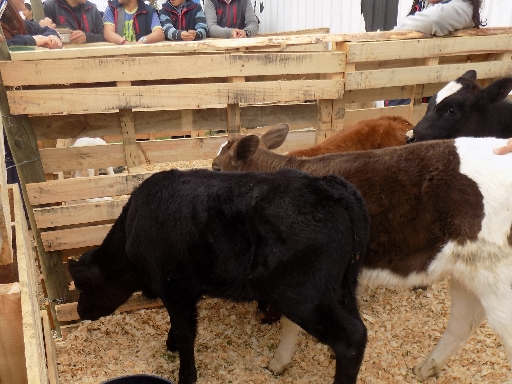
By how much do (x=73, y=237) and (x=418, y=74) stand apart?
3565mm

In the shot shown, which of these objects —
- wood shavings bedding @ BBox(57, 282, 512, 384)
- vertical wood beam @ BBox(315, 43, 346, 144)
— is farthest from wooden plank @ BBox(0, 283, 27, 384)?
vertical wood beam @ BBox(315, 43, 346, 144)

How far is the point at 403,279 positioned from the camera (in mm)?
2693

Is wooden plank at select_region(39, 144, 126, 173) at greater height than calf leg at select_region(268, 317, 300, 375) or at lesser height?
greater

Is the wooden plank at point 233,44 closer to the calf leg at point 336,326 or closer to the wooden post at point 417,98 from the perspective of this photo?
the wooden post at point 417,98

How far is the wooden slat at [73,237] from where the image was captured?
3750mm

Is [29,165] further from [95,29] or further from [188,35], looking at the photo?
[95,29]

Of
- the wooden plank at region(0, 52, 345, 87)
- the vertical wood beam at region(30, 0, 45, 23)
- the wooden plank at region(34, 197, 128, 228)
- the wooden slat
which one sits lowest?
the wooden slat

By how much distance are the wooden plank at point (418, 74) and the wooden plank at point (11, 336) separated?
327 cm

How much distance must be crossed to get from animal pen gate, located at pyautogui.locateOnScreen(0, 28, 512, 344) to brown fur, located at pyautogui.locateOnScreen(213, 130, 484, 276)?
4.85 ft

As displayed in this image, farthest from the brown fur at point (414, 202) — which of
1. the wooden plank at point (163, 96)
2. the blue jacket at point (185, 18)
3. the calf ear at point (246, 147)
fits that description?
the blue jacket at point (185, 18)

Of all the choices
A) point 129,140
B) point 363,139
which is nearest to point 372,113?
point 363,139

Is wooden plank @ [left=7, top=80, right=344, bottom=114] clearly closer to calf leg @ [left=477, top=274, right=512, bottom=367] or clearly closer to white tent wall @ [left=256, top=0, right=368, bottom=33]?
calf leg @ [left=477, top=274, right=512, bottom=367]

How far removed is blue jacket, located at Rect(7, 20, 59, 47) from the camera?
4.55 metres

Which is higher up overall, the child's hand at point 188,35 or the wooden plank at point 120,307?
the child's hand at point 188,35
